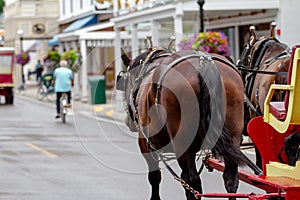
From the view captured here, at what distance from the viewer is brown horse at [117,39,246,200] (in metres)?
7.31

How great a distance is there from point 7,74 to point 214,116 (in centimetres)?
3038

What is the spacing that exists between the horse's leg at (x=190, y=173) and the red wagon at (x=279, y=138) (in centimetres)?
50

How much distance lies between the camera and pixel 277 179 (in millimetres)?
6359

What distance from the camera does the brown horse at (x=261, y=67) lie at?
8.87 m

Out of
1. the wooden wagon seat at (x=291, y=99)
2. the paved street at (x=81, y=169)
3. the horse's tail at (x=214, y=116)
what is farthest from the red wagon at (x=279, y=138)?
the paved street at (x=81, y=169)

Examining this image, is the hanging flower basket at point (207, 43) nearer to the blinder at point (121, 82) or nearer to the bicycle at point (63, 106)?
the bicycle at point (63, 106)

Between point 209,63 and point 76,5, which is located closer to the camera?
point 209,63

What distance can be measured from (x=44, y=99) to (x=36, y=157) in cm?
2433

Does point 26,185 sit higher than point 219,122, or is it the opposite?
point 219,122

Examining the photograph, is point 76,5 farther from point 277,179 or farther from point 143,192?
point 277,179

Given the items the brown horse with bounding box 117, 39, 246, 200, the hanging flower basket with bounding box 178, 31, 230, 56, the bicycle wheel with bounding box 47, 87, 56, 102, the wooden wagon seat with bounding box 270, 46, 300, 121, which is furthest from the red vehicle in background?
the wooden wagon seat with bounding box 270, 46, 300, 121

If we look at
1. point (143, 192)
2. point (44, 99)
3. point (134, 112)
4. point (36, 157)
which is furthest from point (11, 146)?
point (44, 99)

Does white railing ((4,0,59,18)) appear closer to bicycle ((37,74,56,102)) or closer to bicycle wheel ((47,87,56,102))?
bicycle wheel ((47,87,56,102))

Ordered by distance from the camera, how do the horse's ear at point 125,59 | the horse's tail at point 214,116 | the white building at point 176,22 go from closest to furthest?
the horse's tail at point 214,116, the horse's ear at point 125,59, the white building at point 176,22
